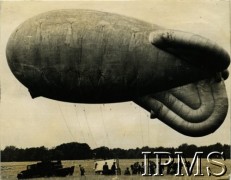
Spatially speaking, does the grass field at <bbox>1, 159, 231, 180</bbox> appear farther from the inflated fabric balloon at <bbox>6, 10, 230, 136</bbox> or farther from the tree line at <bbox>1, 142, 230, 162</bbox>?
the inflated fabric balloon at <bbox>6, 10, 230, 136</bbox>

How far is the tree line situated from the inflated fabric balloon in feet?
16.8

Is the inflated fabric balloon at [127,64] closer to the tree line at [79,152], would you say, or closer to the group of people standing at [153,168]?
the group of people standing at [153,168]

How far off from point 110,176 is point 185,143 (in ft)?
10.1

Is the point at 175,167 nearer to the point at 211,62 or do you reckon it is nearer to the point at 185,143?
the point at 185,143

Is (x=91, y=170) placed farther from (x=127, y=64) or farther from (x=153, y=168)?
(x=127, y=64)

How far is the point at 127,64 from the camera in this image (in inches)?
584

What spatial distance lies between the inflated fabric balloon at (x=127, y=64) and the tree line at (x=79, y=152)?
513cm

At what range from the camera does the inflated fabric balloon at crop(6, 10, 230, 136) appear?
1485cm

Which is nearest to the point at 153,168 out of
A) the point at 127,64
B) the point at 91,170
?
the point at 91,170

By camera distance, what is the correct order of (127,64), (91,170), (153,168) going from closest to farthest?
(127,64), (153,168), (91,170)

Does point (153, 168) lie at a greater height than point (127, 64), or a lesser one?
lesser

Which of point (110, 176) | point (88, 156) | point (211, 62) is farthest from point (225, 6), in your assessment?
point (88, 156)

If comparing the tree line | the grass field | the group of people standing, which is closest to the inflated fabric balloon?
the group of people standing

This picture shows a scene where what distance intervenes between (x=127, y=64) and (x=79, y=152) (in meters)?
9.75
